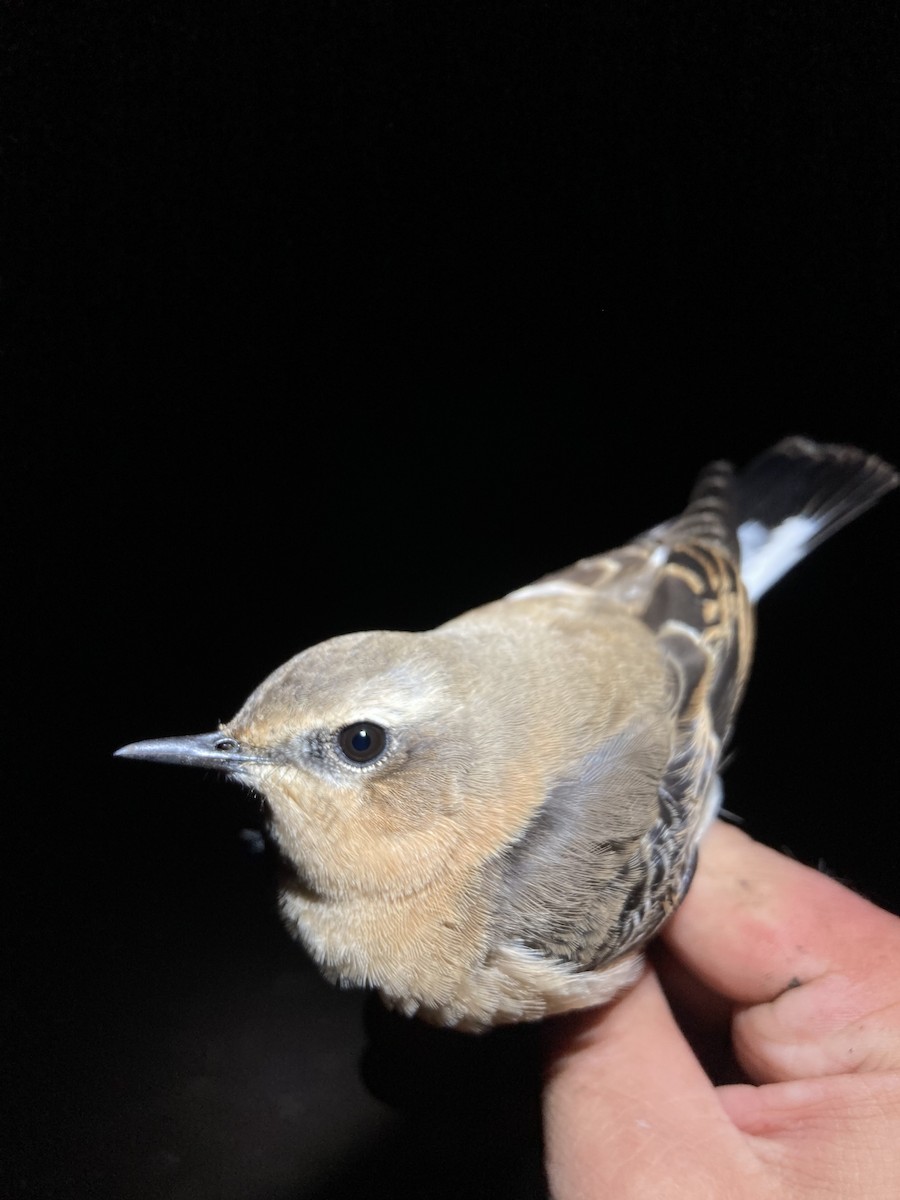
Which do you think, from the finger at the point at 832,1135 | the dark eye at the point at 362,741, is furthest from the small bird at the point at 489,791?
the finger at the point at 832,1135

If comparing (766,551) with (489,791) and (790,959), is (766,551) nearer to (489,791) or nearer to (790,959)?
(790,959)

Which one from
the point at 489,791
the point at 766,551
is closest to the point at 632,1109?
the point at 489,791

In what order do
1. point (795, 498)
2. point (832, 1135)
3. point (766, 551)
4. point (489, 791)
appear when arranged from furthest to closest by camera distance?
point (766, 551), point (795, 498), point (489, 791), point (832, 1135)

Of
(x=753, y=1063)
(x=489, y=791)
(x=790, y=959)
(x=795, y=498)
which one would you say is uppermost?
(x=795, y=498)

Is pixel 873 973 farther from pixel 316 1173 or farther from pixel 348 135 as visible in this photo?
pixel 348 135

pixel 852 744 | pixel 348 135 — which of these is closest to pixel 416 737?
pixel 348 135

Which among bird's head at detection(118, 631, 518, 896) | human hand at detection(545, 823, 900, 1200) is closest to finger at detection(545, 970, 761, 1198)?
human hand at detection(545, 823, 900, 1200)

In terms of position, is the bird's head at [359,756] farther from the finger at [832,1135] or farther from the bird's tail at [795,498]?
the bird's tail at [795,498]
